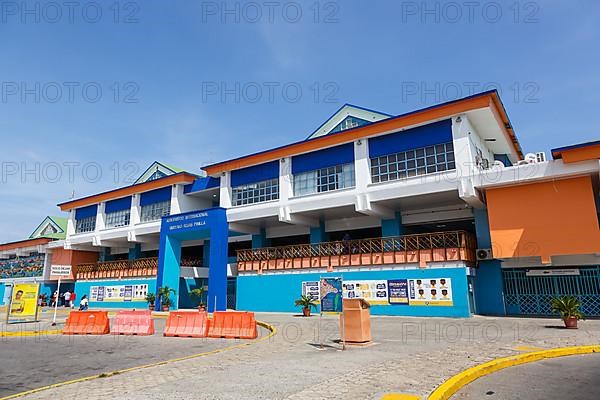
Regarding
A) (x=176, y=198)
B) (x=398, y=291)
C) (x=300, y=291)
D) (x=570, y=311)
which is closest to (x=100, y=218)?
(x=176, y=198)

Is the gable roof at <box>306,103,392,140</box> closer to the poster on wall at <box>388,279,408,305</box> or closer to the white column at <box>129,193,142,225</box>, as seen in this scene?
the poster on wall at <box>388,279,408,305</box>

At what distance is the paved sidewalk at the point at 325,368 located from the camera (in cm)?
655

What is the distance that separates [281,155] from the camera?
27234mm

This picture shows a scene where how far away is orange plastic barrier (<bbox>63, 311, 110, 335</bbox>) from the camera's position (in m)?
16.0

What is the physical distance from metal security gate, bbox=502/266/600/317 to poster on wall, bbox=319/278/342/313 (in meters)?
8.27

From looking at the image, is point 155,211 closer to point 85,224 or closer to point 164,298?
point 164,298

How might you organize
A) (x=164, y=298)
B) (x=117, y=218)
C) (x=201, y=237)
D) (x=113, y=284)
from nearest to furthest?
(x=164, y=298)
(x=201, y=237)
(x=113, y=284)
(x=117, y=218)

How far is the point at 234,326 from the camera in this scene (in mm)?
14219

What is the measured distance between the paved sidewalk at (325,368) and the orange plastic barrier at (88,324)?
7.02m

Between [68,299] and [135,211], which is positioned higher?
[135,211]

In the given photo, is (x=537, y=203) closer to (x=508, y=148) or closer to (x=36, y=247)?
(x=508, y=148)

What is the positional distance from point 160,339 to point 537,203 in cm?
1643

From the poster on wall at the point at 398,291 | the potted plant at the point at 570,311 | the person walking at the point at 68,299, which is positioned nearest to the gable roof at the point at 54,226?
the person walking at the point at 68,299

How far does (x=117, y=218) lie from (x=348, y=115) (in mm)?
23173
